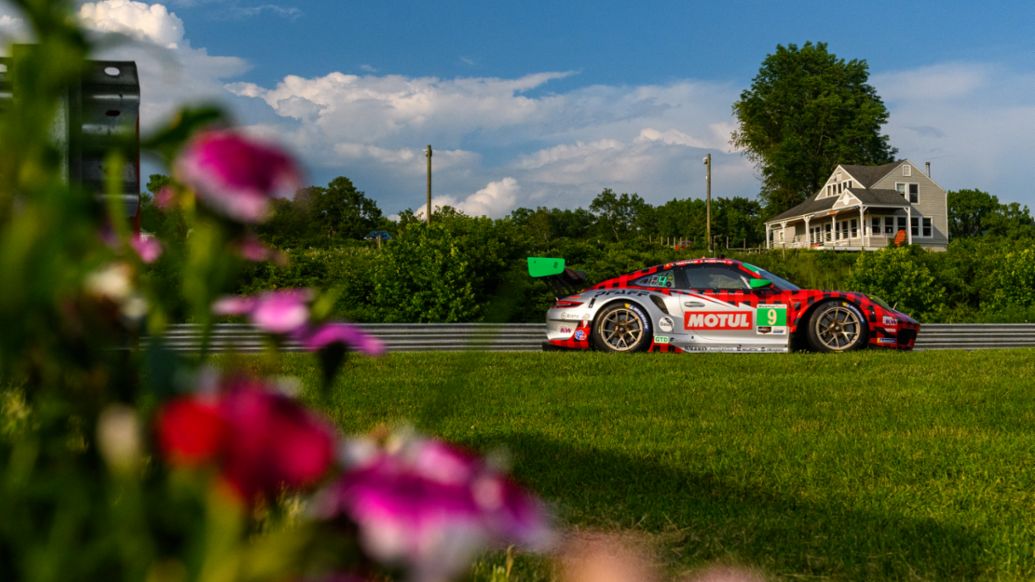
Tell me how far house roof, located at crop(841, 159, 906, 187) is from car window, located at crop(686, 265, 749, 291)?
161 ft

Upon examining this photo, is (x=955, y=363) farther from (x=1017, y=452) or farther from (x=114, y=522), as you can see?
(x=114, y=522)

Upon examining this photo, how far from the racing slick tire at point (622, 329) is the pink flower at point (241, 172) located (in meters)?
11.8

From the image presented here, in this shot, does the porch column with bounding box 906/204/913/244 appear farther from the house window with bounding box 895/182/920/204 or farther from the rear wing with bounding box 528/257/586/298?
the rear wing with bounding box 528/257/586/298

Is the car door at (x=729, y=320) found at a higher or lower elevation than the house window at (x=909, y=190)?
lower

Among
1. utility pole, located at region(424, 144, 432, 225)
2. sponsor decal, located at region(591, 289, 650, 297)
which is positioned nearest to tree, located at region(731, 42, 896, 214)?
utility pole, located at region(424, 144, 432, 225)

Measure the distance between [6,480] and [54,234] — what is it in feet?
0.64

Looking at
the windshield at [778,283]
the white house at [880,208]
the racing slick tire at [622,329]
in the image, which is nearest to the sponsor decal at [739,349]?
the racing slick tire at [622,329]

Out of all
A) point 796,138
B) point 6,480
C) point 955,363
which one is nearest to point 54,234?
point 6,480

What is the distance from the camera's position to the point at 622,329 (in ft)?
40.7

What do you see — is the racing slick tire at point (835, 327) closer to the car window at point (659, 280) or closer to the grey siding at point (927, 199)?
the car window at point (659, 280)

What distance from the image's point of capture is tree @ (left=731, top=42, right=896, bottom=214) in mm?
64375

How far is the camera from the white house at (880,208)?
56.3 m

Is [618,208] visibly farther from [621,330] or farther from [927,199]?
[621,330]

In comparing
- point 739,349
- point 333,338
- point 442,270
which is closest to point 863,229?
point 442,270
